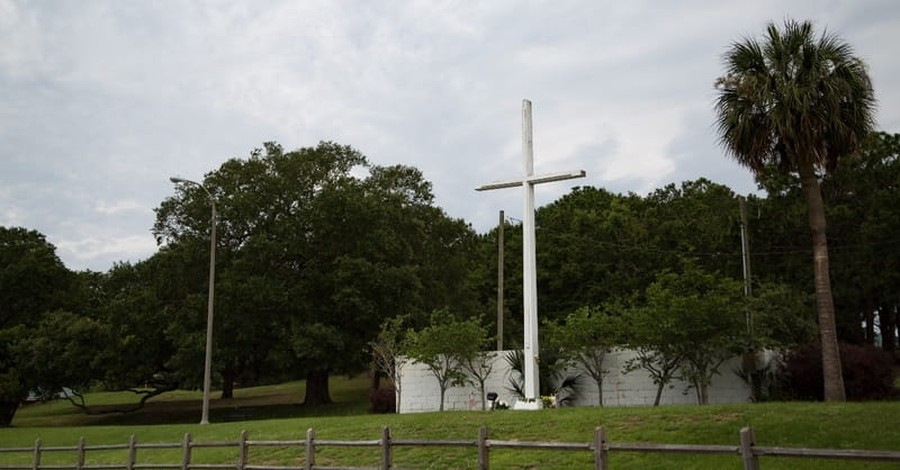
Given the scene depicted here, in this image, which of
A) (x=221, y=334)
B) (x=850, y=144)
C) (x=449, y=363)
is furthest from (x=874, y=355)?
(x=221, y=334)

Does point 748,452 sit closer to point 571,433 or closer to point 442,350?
point 571,433

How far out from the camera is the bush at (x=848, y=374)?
2361cm

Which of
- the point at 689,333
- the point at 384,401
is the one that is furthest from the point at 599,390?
the point at 384,401

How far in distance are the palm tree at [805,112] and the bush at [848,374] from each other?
10.4ft

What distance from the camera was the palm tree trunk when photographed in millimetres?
20641

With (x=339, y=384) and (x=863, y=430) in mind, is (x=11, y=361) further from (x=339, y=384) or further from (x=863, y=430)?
(x=863, y=430)

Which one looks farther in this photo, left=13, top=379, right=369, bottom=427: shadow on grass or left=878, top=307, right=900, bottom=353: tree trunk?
left=878, top=307, right=900, bottom=353: tree trunk

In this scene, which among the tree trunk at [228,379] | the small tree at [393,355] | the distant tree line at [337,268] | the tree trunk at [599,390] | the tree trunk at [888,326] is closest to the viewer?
the tree trunk at [599,390]

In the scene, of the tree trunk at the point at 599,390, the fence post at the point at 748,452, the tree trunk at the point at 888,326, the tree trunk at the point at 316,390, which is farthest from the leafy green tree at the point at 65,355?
the tree trunk at the point at 888,326

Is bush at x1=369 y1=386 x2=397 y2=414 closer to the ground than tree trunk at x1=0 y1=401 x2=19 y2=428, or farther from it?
farther from it

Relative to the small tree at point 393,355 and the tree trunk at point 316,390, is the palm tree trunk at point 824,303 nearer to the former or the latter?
the small tree at point 393,355

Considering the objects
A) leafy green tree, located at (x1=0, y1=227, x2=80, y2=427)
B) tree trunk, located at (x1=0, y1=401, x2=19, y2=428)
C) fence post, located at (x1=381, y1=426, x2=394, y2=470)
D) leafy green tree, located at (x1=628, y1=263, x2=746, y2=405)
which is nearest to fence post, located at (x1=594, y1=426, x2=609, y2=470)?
fence post, located at (x1=381, y1=426, x2=394, y2=470)

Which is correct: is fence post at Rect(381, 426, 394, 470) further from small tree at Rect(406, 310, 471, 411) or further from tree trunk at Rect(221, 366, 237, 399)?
tree trunk at Rect(221, 366, 237, 399)

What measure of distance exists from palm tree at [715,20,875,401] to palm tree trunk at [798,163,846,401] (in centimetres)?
2
